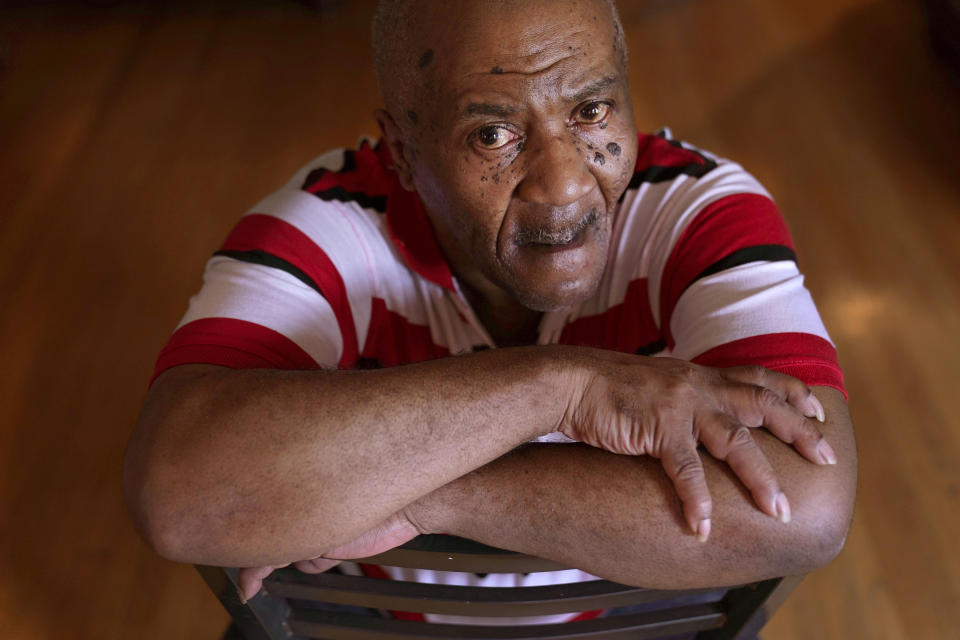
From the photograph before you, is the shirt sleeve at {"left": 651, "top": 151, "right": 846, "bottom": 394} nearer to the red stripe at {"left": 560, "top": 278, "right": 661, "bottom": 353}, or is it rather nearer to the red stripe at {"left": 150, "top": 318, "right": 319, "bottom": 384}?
the red stripe at {"left": 560, "top": 278, "right": 661, "bottom": 353}

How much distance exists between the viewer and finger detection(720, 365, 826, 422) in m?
0.93

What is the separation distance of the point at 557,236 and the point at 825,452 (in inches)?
17.8

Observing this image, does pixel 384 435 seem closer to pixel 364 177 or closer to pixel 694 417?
pixel 694 417

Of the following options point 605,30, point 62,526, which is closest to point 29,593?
point 62,526

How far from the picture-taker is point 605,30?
3.70ft

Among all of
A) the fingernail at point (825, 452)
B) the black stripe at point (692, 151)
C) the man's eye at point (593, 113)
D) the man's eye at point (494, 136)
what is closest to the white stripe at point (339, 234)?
the man's eye at point (494, 136)

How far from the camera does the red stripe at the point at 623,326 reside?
4.29 feet

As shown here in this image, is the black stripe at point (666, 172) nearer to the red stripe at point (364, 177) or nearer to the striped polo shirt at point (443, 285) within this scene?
the striped polo shirt at point (443, 285)

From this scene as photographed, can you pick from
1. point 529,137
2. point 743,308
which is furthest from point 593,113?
point 743,308

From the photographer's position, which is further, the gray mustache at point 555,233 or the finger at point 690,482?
the gray mustache at point 555,233

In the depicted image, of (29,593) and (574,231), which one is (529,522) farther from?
(29,593)

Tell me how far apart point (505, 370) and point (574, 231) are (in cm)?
29

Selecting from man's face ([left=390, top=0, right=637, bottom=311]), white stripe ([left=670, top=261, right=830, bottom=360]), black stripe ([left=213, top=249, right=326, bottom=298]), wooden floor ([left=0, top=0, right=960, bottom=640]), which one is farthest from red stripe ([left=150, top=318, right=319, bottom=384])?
wooden floor ([left=0, top=0, right=960, bottom=640])

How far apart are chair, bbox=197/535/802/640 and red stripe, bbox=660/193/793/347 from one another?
0.42 meters
